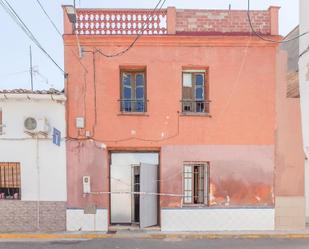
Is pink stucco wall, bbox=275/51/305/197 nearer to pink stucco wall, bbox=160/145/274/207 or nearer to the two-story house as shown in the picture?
the two-story house

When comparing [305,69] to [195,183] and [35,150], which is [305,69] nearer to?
[195,183]

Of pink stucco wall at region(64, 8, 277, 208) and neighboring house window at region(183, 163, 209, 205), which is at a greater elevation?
pink stucco wall at region(64, 8, 277, 208)

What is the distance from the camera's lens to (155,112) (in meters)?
10.1

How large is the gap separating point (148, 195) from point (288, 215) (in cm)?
454

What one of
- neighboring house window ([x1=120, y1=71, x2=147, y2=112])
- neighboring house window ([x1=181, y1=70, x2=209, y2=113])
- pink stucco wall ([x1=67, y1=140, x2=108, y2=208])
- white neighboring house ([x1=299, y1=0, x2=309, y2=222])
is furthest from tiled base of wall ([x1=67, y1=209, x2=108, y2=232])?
white neighboring house ([x1=299, y1=0, x2=309, y2=222])

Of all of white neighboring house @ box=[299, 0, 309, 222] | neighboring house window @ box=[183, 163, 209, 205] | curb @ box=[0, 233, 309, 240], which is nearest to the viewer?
white neighboring house @ box=[299, 0, 309, 222]

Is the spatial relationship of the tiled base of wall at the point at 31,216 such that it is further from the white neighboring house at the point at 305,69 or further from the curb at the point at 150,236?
the white neighboring house at the point at 305,69

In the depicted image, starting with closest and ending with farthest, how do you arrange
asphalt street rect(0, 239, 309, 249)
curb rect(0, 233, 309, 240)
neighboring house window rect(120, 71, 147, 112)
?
asphalt street rect(0, 239, 309, 249)
curb rect(0, 233, 309, 240)
neighboring house window rect(120, 71, 147, 112)

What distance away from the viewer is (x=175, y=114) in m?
10.1

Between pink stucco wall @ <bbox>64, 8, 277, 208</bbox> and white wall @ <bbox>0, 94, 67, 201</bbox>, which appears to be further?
pink stucco wall @ <bbox>64, 8, 277, 208</bbox>

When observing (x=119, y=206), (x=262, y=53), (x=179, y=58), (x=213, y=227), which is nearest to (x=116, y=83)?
(x=179, y=58)

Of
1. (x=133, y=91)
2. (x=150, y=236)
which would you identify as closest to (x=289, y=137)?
(x=133, y=91)

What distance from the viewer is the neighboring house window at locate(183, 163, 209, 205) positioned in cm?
1046

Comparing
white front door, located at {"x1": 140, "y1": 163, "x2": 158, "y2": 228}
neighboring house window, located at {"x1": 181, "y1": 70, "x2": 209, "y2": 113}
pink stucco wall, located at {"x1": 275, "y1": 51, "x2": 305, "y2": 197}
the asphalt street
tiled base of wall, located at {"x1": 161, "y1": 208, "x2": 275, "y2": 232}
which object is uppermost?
neighboring house window, located at {"x1": 181, "y1": 70, "x2": 209, "y2": 113}
